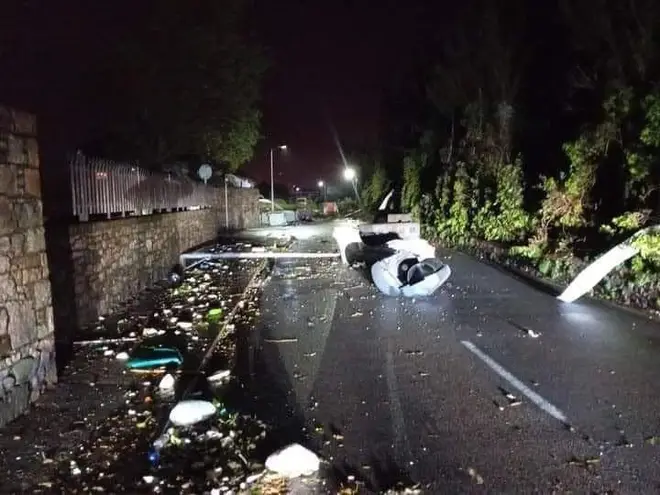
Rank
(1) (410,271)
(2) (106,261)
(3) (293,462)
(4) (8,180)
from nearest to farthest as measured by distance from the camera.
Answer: (3) (293,462) < (4) (8,180) < (2) (106,261) < (1) (410,271)

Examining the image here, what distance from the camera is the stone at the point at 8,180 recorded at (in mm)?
5352

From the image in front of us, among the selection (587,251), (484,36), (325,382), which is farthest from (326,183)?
(325,382)

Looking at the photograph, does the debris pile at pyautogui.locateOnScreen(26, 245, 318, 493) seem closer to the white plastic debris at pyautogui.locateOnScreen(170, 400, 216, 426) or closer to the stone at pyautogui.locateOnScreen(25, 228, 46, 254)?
the white plastic debris at pyautogui.locateOnScreen(170, 400, 216, 426)

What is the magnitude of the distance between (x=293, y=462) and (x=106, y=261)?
724 cm

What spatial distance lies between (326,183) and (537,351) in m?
103

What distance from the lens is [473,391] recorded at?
234 inches

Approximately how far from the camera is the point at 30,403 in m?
5.69

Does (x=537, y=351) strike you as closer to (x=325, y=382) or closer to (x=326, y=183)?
(x=325, y=382)

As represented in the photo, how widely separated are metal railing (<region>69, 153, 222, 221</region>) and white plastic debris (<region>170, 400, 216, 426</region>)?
575 centimetres

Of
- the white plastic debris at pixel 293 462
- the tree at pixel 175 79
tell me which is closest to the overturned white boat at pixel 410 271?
the white plastic debris at pixel 293 462

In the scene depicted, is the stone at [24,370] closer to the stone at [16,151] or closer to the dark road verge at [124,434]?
the dark road verge at [124,434]

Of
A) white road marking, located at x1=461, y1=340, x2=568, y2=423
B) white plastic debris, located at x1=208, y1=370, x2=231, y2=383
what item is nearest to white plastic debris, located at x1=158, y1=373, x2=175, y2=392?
white plastic debris, located at x1=208, y1=370, x2=231, y2=383

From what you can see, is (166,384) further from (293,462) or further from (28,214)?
(293,462)

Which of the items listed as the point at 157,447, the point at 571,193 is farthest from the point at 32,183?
the point at 571,193
